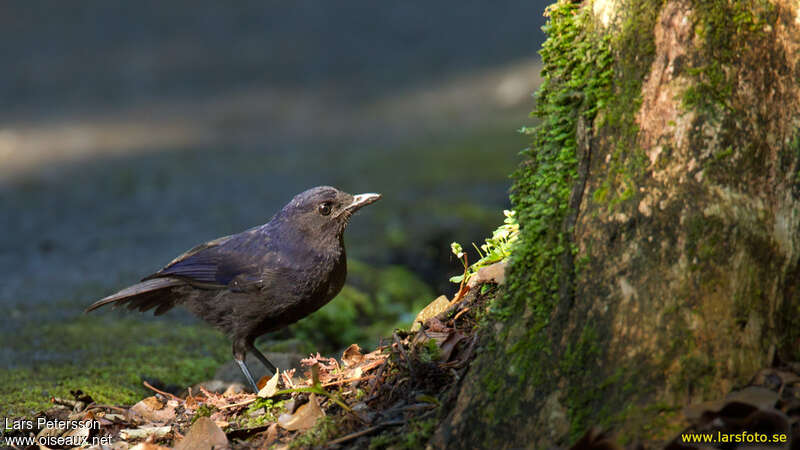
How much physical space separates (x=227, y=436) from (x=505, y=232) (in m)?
1.45

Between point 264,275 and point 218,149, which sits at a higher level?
point 218,149

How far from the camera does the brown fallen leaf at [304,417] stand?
9.62ft

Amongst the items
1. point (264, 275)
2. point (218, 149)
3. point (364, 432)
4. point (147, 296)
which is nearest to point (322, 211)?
point (264, 275)

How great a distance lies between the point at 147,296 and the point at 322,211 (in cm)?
127

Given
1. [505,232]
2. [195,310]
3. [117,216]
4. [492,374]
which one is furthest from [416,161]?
[492,374]

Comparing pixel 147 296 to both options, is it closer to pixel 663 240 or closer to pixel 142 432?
pixel 142 432

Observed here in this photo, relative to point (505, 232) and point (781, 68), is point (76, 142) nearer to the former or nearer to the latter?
point (505, 232)

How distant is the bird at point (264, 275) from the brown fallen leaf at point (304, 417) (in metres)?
1.41

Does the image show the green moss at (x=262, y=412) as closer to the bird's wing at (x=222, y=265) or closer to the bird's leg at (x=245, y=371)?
the bird's leg at (x=245, y=371)

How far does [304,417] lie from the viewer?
9.70 ft

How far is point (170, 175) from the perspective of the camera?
10.6 metres

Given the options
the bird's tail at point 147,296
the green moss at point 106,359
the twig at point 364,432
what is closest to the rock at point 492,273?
the twig at point 364,432

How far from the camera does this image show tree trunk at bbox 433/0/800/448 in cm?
231

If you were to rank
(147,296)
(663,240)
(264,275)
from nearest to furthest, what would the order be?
(663,240) < (264,275) < (147,296)
